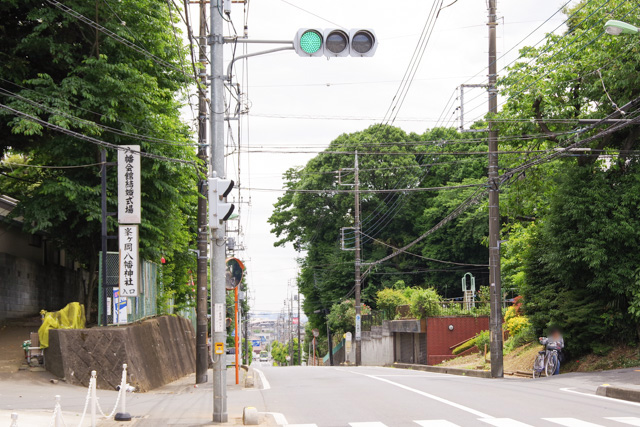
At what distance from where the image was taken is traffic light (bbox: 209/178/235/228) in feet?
37.6

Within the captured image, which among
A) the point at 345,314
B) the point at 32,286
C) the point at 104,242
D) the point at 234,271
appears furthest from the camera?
the point at 345,314

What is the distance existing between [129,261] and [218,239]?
862 centimetres

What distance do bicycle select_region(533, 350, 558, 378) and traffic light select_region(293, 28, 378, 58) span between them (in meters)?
15.2

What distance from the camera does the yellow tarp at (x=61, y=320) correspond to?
18797 mm

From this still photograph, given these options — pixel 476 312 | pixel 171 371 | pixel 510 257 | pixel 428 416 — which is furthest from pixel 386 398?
pixel 476 312

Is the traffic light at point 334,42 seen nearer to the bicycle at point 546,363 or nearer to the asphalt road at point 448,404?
the asphalt road at point 448,404

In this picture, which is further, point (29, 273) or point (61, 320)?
point (29, 273)

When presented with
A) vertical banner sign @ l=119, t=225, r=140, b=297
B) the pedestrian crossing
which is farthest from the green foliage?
the pedestrian crossing

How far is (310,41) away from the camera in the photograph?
1076 centimetres

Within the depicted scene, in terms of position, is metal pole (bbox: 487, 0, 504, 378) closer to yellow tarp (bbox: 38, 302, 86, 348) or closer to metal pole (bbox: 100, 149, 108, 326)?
metal pole (bbox: 100, 149, 108, 326)

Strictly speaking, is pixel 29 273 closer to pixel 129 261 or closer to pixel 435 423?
pixel 129 261

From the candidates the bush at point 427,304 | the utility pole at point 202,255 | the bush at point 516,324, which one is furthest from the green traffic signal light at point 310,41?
the bush at point 427,304

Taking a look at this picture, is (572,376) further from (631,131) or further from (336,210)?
(336,210)

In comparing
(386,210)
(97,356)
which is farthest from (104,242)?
(386,210)
